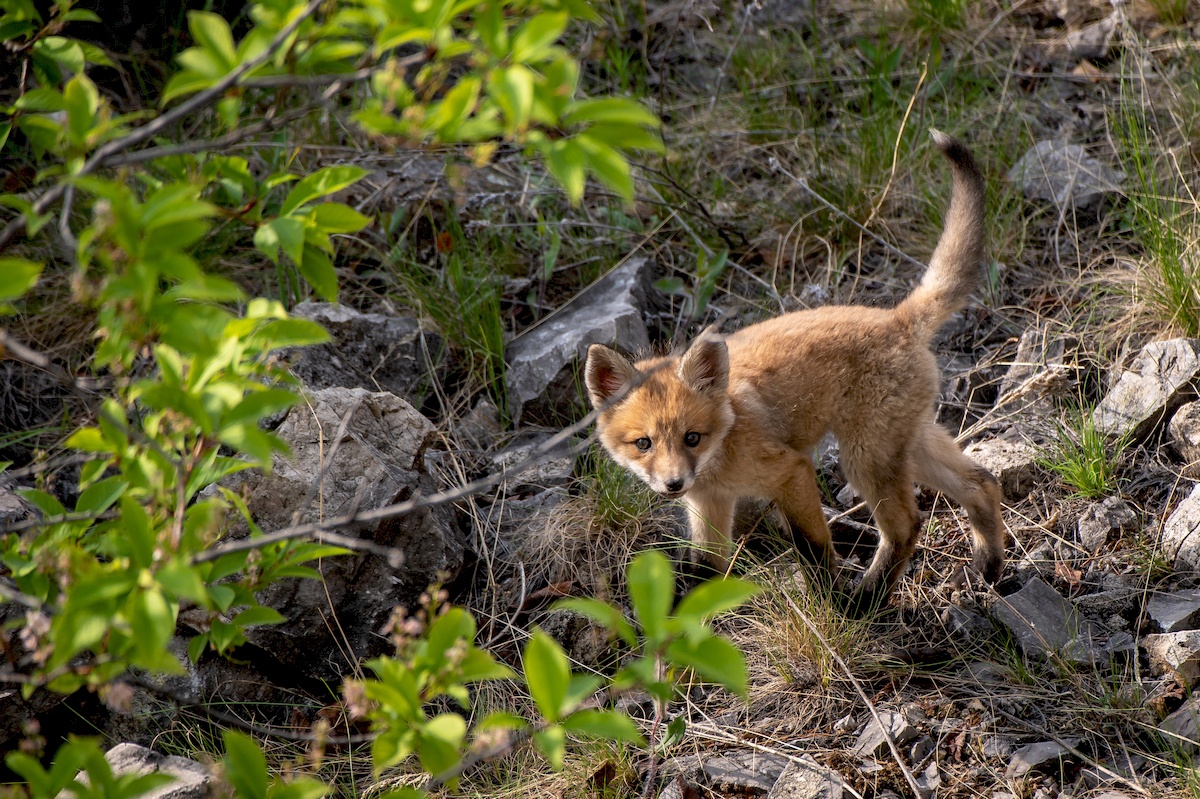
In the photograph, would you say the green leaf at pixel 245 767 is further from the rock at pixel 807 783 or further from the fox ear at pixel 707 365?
the fox ear at pixel 707 365

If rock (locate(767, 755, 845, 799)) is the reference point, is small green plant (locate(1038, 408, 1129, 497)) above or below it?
above

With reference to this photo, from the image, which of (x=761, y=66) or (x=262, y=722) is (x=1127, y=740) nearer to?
(x=262, y=722)

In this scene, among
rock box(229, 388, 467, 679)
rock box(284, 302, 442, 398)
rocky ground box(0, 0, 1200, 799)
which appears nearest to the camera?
rocky ground box(0, 0, 1200, 799)

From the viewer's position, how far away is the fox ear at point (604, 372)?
4.11 metres

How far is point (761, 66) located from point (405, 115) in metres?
5.45

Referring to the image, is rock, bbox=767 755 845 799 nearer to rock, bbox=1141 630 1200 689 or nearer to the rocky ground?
the rocky ground

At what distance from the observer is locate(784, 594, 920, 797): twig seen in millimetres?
3205

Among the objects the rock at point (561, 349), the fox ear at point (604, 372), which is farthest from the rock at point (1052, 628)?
the rock at point (561, 349)

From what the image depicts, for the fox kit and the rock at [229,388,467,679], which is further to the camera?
the fox kit

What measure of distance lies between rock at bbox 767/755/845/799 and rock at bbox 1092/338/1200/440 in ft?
7.18

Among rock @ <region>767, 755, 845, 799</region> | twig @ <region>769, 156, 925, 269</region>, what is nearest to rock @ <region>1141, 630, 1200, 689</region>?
rock @ <region>767, 755, 845, 799</region>

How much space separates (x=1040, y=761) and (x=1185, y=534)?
1288 millimetres

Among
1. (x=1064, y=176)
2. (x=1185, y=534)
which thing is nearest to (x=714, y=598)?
(x=1185, y=534)

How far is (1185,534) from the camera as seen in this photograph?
3.88 m
